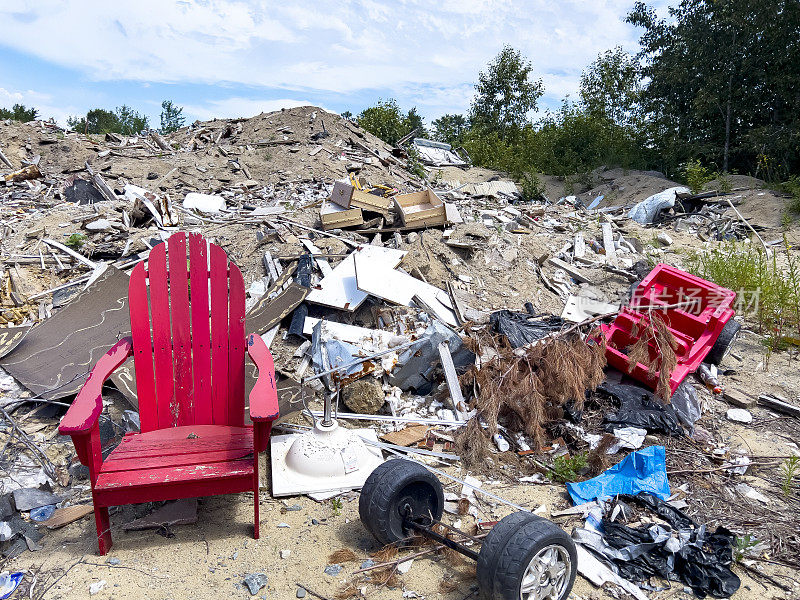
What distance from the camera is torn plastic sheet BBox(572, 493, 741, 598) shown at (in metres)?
2.89

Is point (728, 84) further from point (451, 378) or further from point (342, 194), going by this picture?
point (451, 378)

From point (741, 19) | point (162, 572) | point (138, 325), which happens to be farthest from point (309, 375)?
point (741, 19)

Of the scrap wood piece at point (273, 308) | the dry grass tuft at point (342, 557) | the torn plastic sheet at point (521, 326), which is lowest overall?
the dry grass tuft at point (342, 557)

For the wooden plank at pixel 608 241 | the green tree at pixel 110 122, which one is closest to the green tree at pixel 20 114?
the green tree at pixel 110 122

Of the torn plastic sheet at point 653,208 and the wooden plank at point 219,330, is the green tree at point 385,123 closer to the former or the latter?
the torn plastic sheet at point 653,208

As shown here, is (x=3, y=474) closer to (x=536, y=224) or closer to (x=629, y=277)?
(x=629, y=277)

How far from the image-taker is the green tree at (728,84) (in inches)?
554

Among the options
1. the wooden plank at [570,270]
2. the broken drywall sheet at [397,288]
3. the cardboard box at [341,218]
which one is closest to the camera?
the broken drywall sheet at [397,288]

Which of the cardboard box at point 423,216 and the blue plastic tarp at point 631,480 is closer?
the blue plastic tarp at point 631,480

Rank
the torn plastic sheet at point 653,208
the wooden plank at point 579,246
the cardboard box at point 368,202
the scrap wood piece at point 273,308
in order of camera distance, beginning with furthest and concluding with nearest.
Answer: the torn plastic sheet at point 653,208 < the wooden plank at point 579,246 < the cardboard box at point 368,202 < the scrap wood piece at point 273,308

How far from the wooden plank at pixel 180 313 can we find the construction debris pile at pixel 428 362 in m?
0.72

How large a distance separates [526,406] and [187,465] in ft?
7.70

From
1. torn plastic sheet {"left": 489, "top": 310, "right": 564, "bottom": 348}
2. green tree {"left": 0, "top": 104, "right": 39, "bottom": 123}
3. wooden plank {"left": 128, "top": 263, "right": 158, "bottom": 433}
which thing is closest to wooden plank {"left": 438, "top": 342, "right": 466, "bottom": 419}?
torn plastic sheet {"left": 489, "top": 310, "right": 564, "bottom": 348}

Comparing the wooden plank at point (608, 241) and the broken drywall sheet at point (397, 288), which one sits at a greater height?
the wooden plank at point (608, 241)
